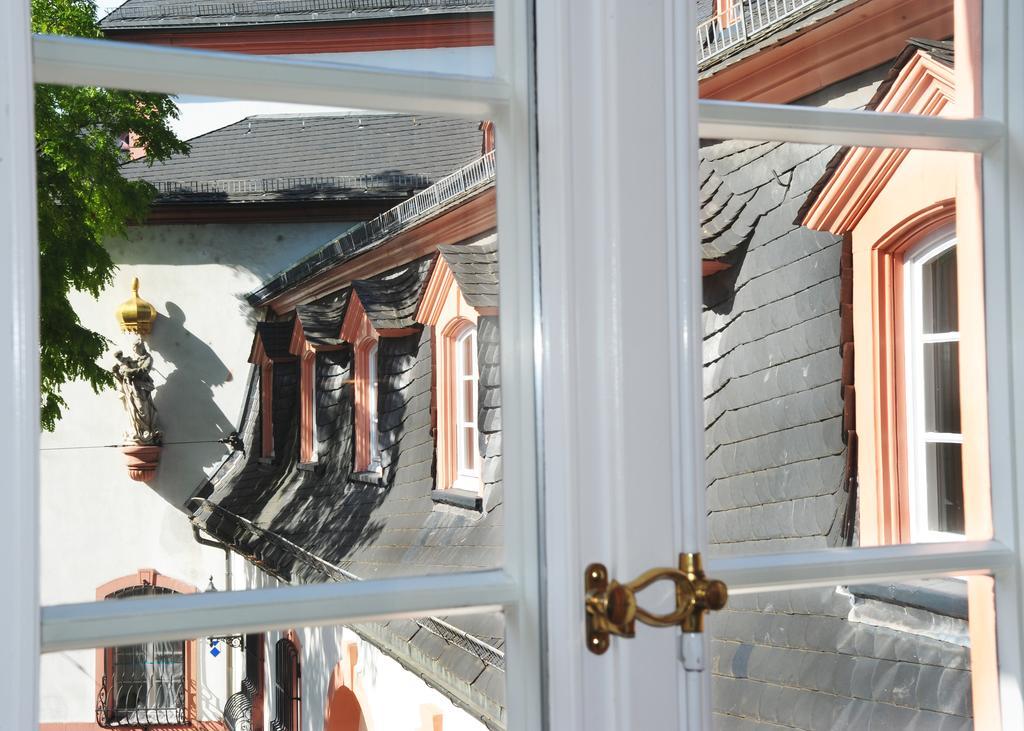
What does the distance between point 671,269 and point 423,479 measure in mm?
312

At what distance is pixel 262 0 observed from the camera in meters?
0.97

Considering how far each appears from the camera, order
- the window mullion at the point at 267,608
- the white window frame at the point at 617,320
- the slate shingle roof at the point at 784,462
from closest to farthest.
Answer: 1. the window mullion at the point at 267,608
2. the white window frame at the point at 617,320
3. the slate shingle roof at the point at 784,462

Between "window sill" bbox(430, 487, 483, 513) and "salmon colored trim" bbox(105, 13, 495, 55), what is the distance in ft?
1.36

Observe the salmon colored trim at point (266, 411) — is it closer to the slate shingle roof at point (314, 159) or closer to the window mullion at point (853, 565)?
the slate shingle roof at point (314, 159)

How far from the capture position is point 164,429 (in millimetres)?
933

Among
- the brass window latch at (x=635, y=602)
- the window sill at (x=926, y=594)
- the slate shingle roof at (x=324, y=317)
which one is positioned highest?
the slate shingle roof at (x=324, y=317)

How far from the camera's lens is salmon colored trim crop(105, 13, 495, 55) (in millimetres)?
920

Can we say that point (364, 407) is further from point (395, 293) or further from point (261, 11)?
point (261, 11)

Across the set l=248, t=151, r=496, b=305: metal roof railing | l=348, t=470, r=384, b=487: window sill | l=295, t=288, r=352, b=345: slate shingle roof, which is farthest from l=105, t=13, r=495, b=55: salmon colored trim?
l=348, t=470, r=384, b=487: window sill

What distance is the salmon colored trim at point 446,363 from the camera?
1056mm

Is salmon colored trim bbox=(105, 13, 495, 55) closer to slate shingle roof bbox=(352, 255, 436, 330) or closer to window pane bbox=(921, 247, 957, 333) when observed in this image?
slate shingle roof bbox=(352, 255, 436, 330)

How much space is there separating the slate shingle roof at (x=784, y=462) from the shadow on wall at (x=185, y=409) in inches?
20.3

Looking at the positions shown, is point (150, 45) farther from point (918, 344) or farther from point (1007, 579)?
point (1007, 579)

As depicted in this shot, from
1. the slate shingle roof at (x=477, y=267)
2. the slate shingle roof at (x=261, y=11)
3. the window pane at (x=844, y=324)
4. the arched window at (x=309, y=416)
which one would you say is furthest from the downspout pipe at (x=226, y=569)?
the window pane at (x=844, y=324)
